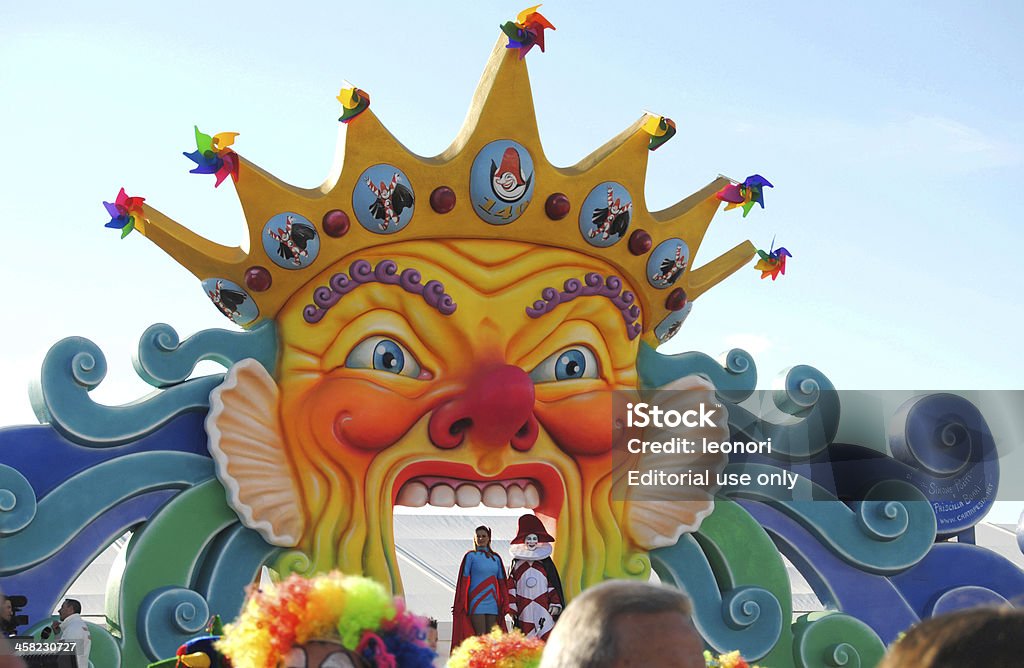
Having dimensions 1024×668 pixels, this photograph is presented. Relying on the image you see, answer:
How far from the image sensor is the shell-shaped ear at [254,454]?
8352 mm

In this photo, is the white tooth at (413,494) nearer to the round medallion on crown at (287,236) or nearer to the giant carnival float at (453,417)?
the giant carnival float at (453,417)

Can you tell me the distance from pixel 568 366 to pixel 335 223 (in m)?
1.98

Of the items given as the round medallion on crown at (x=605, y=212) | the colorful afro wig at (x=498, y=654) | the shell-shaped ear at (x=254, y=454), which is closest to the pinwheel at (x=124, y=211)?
the shell-shaped ear at (x=254, y=454)

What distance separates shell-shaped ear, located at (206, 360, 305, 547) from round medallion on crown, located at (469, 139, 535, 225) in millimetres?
1942

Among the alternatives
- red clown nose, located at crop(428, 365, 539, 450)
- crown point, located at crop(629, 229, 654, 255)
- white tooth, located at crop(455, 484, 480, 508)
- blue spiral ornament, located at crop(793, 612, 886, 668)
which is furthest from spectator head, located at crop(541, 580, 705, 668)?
blue spiral ornament, located at crop(793, 612, 886, 668)

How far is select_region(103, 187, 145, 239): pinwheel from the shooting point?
8.59m

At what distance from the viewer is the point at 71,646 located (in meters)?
7.52

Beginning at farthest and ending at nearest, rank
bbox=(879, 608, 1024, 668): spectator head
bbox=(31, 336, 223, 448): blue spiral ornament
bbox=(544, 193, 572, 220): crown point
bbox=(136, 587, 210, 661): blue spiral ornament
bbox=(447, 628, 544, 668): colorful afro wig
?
bbox=(544, 193, 572, 220): crown point < bbox=(31, 336, 223, 448): blue spiral ornament < bbox=(136, 587, 210, 661): blue spiral ornament < bbox=(447, 628, 544, 668): colorful afro wig < bbox=(879, 608, 1024, 668): spectator head

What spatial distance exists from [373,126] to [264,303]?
1.44 m

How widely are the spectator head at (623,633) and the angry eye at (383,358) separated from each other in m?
6.71

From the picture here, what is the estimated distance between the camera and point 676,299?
970 cm

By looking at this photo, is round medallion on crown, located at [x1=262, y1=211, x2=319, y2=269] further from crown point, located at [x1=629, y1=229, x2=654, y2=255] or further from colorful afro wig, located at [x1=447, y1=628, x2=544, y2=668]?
colorful afro wig, located at [x1=447, y1=628, x2=544, y2=668]

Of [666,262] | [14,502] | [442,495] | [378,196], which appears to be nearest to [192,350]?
[14,502]

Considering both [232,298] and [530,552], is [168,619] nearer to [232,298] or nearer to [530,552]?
[232,298]
